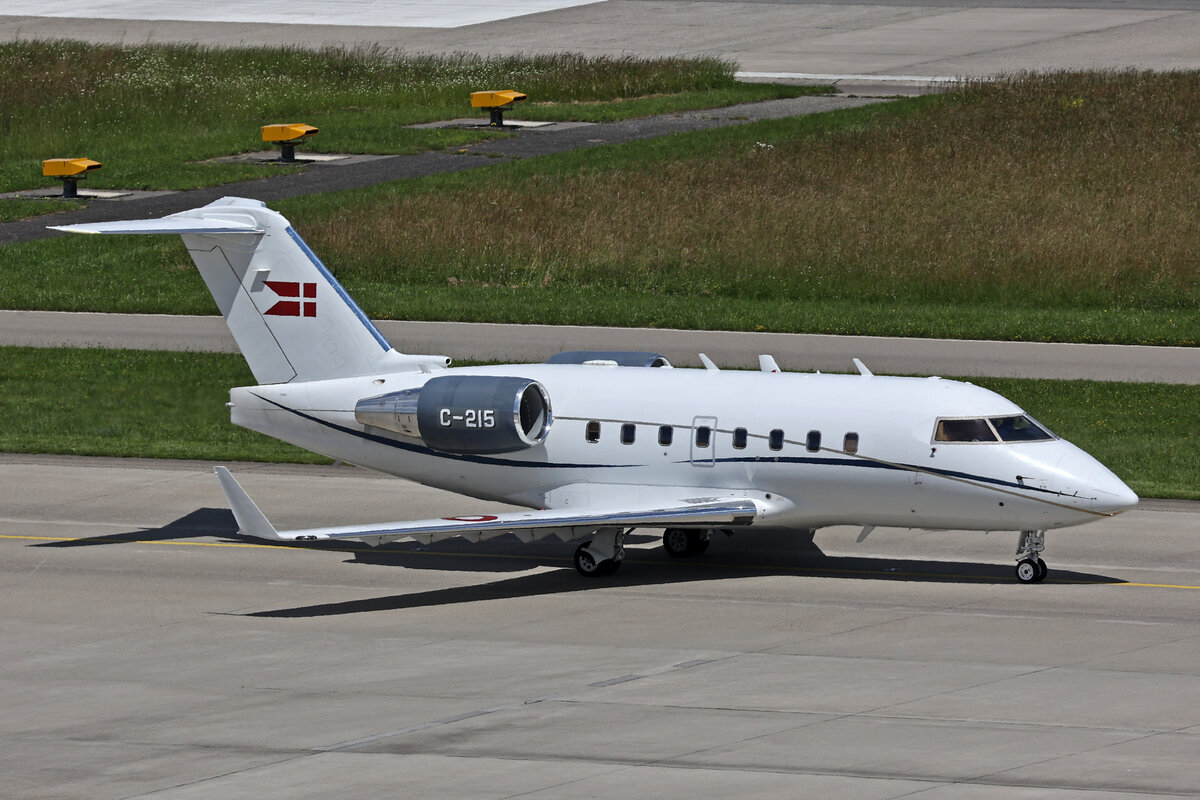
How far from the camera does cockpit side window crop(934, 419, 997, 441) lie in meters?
27.3

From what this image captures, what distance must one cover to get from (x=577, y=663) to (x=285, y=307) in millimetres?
9863

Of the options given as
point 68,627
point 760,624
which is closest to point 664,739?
point 760,624

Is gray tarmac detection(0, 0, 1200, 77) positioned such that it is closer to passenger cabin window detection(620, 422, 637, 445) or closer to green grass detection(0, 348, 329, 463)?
green grass detection(0, 348, 329, 463)

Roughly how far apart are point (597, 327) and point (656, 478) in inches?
772

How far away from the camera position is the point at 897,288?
51.1 metres

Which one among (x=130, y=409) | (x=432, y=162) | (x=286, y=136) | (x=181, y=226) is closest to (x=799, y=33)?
(x=432, y=162)

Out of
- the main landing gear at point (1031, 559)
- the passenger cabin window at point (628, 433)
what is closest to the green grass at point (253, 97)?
the passenger cabin window at point (628, 433)

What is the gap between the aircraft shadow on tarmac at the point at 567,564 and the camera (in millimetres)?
27859

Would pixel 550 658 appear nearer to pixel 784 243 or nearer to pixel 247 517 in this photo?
pixel 247 517

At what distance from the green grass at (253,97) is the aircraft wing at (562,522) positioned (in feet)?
127

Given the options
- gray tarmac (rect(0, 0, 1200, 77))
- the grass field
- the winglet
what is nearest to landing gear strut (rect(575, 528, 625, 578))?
the winglet

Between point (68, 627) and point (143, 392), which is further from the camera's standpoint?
point (143, 392)

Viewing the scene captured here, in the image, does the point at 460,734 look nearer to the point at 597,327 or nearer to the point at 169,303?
the point at 597,327

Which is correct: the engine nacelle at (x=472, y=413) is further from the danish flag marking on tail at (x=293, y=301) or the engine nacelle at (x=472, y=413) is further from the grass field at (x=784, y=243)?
the grass field at (x=784, y=243)
